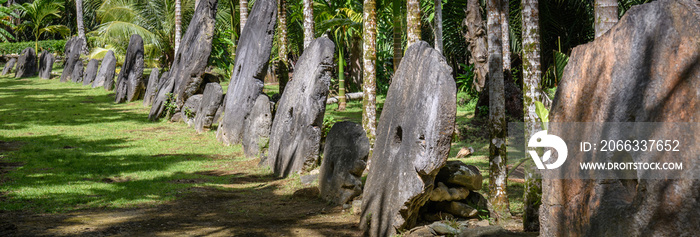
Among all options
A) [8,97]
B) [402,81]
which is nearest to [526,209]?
[402,81]

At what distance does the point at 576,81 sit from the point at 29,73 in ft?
88.8

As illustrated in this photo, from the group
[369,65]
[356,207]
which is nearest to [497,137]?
[356,207]

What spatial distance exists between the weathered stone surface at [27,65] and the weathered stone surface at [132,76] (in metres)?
9.91

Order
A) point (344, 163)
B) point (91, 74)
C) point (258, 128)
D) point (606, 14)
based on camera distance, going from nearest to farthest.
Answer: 1. point (606, 14)
2. point (344, 163)
3. point (258, 128)
4. point (91, 74)

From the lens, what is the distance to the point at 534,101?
590 centimetres

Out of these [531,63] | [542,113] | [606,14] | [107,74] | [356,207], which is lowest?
[356,207]

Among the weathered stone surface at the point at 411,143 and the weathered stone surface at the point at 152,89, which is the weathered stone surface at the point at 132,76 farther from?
the weathered stone surface at the point at 411,143

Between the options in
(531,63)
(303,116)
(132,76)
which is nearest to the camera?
(531,63)

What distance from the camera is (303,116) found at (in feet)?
29.7

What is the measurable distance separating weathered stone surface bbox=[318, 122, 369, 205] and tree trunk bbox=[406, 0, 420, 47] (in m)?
2.01

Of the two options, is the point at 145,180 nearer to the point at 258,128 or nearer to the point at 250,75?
the point at 258,128

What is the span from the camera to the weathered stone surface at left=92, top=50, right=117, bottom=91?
20.9m

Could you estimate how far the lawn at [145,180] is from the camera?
6.58 metres

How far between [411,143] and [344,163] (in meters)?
1.87
